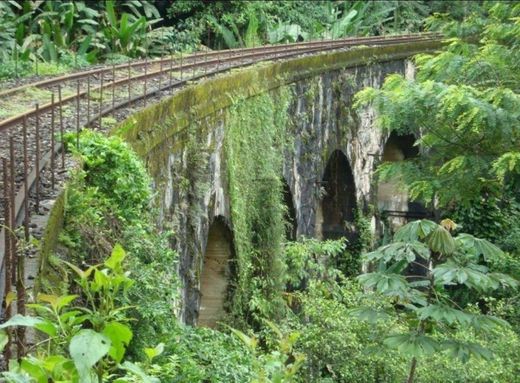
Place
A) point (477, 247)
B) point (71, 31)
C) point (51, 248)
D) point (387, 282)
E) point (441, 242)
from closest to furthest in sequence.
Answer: point (51, 248) → point (441, 242) → point (477, 247) → point (387, 282) → point (71, 31)

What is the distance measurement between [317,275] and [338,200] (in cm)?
508

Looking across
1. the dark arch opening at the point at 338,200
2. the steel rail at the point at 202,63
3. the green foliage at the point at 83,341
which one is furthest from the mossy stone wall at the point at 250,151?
the green foliage at the point at 83,341

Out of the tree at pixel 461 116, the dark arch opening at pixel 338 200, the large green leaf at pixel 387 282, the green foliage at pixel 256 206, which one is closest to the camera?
the large green leaf at pixel 387 282

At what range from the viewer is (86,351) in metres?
3.14

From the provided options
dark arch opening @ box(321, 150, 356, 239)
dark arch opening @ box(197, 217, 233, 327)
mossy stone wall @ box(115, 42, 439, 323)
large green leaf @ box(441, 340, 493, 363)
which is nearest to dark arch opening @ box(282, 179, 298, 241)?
mossy stone wall @ box(115, 42, 439, 323)

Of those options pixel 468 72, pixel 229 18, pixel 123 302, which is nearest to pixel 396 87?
pixel 468 72

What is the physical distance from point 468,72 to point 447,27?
10.2 ft

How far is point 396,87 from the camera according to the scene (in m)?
9.49

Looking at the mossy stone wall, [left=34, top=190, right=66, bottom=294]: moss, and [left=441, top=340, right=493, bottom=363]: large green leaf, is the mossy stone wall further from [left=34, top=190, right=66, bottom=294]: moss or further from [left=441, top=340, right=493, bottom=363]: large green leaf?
[left=441, top=340, right=493, bottom=363]: large green leaf

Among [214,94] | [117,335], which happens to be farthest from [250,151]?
[117,335]

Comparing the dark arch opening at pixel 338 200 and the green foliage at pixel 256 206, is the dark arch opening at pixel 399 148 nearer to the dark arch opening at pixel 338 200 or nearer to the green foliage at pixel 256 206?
the dark arch opening at pixel 338 200

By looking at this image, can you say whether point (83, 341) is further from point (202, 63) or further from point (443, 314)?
point (202, 63)

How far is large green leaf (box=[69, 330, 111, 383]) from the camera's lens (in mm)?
3119

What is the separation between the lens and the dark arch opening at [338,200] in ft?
59.2
